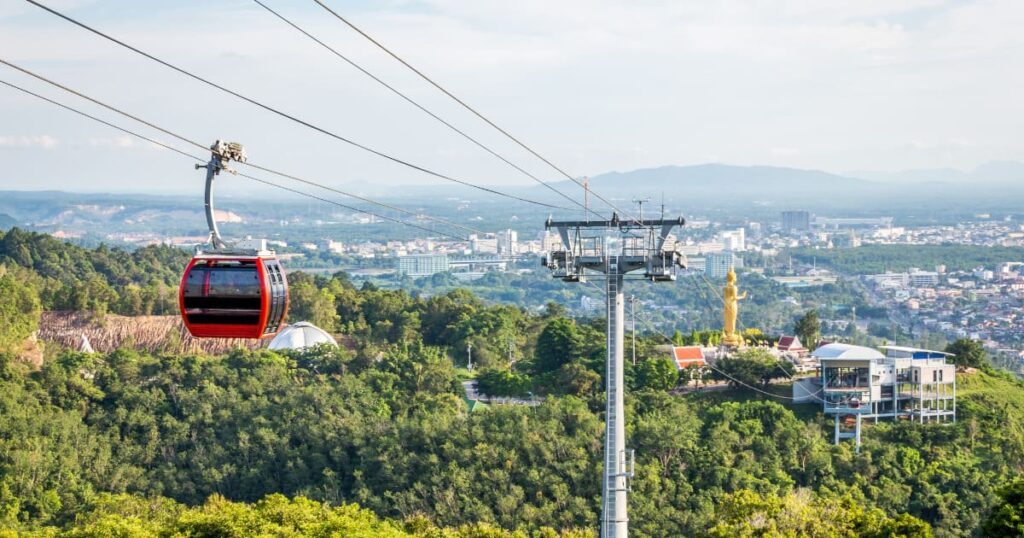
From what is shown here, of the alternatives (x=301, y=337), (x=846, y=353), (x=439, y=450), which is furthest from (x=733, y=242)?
(x=439, y=450)

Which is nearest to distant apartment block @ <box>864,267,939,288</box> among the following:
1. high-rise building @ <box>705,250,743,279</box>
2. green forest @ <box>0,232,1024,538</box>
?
high-rise building @ <box>705,250,743,279</box>

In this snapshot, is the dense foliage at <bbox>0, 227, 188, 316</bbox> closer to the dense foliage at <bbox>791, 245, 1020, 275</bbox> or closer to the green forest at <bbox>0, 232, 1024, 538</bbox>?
the green forest at <bbox>0, 232, 1024, 538</bbox>

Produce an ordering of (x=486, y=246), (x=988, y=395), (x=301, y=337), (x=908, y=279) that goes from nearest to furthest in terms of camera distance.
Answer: (x=988, y=395) → (x=301, y=337) → (x=908, y=279) → (x=486, y=246)

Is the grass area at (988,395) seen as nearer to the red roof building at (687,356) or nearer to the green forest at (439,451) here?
the green forest at (439,451)

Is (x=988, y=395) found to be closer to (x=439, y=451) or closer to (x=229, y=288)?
(x=439, y=451)

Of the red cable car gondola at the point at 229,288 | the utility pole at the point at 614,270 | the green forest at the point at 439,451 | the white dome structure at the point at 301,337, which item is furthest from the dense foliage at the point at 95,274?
the red cable car gondola at the point at 229,288

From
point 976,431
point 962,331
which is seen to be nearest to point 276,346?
point 976,431

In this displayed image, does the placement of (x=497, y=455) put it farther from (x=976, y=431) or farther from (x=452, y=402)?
(x=976, y=431)
